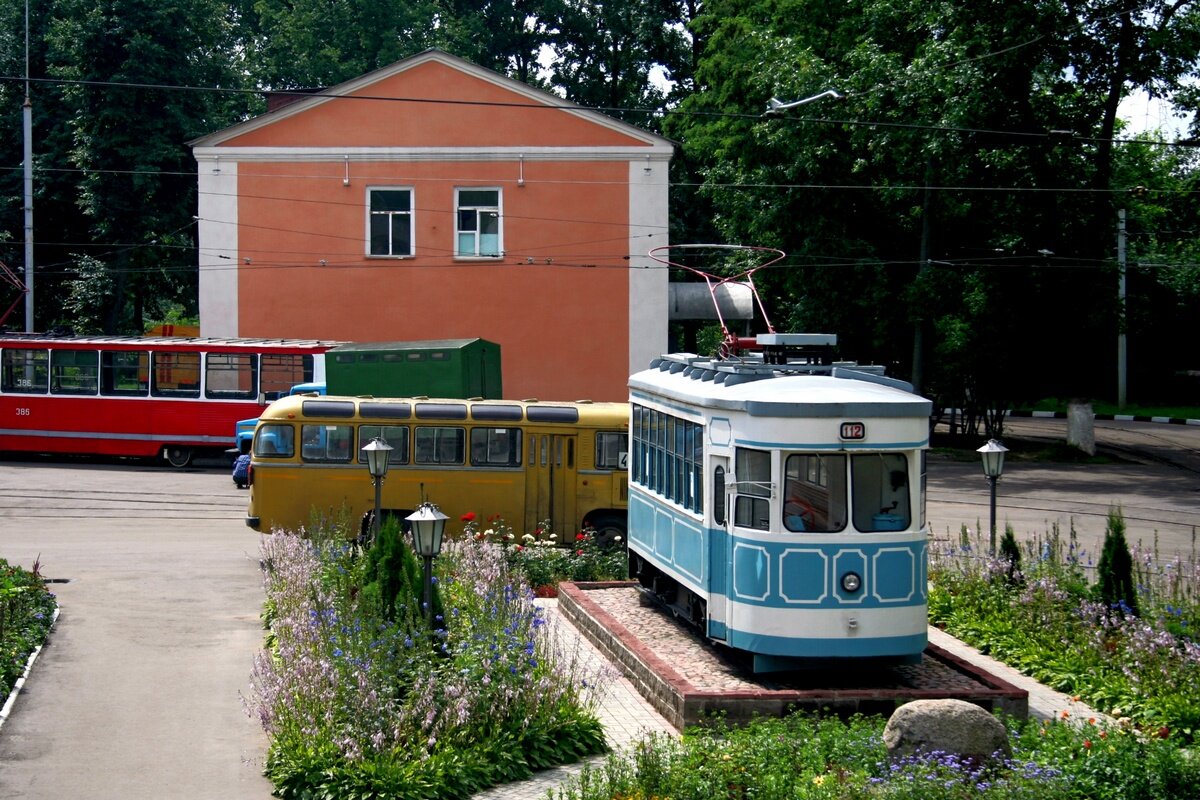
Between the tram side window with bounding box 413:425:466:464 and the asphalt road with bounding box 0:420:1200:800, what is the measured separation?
112 inches

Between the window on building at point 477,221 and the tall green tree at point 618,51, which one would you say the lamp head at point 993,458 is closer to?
the window on building at point 477,221

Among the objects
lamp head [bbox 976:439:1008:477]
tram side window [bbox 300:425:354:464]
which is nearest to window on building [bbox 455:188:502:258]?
tram side window [bbox 300:425:354:464]

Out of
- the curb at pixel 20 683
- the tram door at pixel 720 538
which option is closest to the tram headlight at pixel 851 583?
the tram door at pixel 720 538

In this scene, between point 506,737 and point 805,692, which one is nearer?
point 506,737

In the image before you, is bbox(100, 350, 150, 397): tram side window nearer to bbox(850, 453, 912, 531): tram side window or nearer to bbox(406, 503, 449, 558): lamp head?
bbox(406, 503, 449, 558): lamp head

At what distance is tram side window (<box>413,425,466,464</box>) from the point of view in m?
20.6

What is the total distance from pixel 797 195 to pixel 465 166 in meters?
8.82

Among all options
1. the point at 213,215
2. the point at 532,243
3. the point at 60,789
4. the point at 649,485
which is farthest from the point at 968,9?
the point at 60,789

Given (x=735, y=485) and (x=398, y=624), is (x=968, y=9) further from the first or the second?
(x=398, y=624)

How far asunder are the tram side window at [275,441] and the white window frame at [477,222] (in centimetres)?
1794

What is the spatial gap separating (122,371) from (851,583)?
2511 cm

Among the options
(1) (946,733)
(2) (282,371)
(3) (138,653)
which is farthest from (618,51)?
(1) (946,733)

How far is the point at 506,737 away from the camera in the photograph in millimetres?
10320

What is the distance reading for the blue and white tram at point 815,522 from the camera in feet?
38.4
